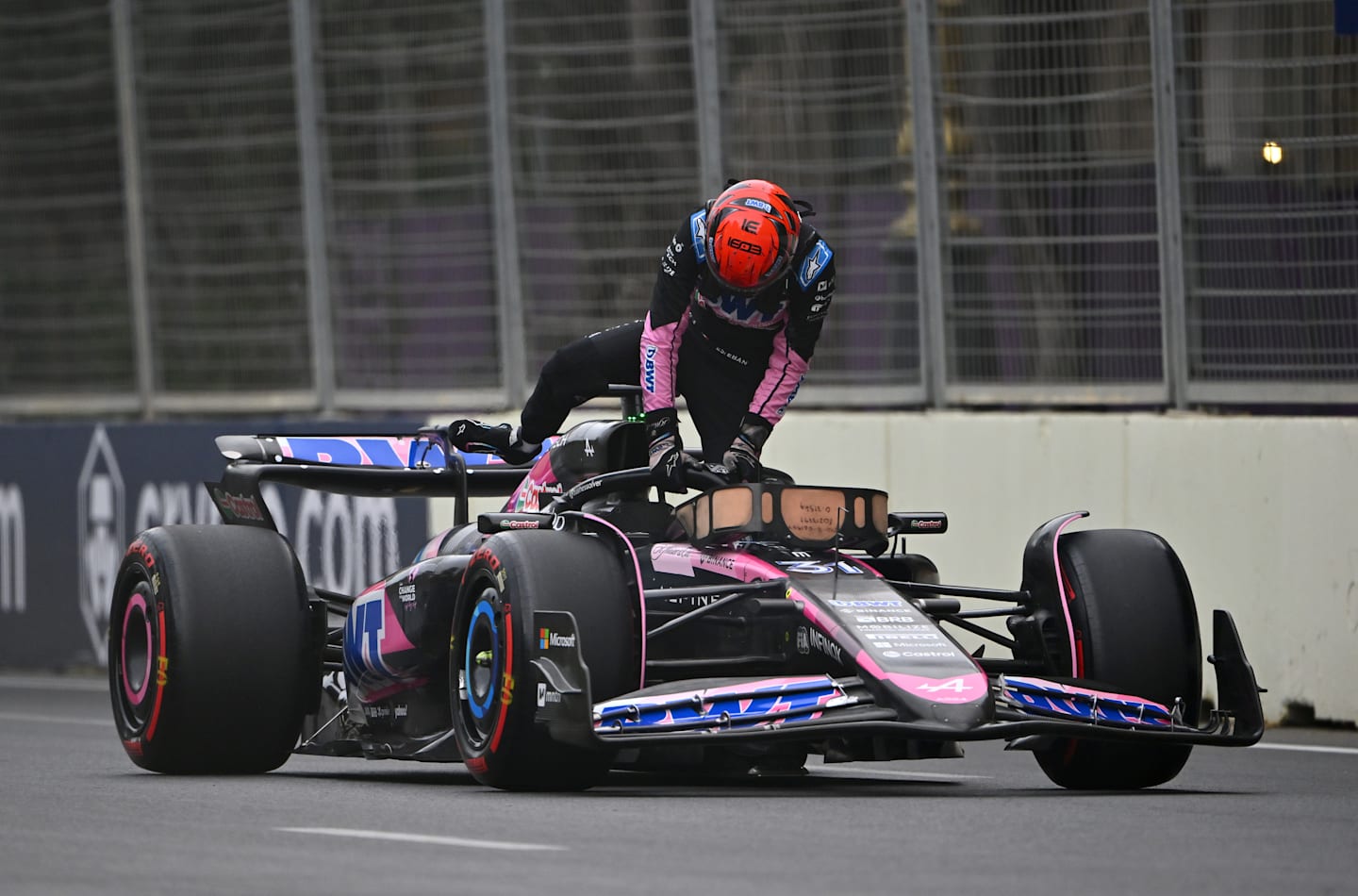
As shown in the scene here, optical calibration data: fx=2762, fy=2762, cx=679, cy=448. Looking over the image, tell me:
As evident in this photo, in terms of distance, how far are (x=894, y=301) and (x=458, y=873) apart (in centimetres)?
829

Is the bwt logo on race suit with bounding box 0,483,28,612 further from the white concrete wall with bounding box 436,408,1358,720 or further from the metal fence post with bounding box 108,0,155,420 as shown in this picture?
the white concrete wall with bounding box 436,408,1358,720

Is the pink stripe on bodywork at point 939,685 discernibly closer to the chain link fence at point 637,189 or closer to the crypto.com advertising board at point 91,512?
the chain link fence at point 637,189

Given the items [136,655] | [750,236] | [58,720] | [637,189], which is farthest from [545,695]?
[637,189]

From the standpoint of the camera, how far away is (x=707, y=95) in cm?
1501

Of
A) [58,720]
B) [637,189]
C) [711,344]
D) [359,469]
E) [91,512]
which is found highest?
[637,189]

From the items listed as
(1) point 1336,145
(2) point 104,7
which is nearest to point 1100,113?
(1) point 1336,145

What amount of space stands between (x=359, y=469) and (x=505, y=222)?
5.32m

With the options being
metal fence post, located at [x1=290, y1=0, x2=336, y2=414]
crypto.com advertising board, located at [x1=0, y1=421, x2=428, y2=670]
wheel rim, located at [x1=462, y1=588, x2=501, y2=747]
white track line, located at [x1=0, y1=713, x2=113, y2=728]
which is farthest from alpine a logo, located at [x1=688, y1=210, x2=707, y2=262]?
metal fence post, located at [x1=290, y1=0, x2=336, y2=414]

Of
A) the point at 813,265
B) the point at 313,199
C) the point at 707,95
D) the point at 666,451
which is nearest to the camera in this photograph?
the point at 666,451

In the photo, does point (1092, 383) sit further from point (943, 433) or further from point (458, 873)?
point (458, 873)

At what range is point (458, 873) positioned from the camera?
6.62 m

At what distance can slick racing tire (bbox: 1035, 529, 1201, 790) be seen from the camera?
9047 mm

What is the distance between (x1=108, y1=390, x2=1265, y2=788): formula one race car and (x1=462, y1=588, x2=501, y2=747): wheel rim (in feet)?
0.05

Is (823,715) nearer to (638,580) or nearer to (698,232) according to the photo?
(638,580)
